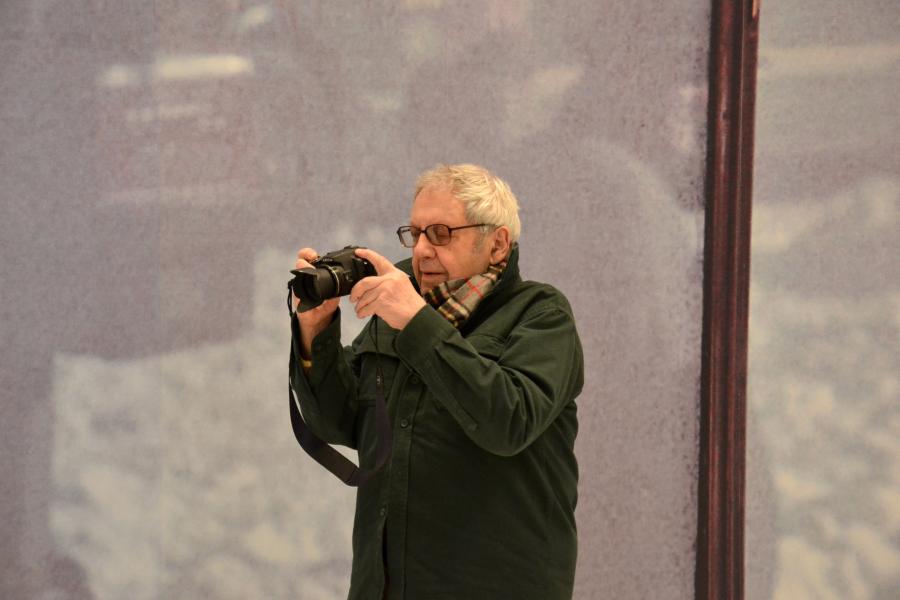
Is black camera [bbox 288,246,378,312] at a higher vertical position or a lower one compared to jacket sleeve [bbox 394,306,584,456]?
higher

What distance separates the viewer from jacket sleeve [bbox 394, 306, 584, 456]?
1.17 m

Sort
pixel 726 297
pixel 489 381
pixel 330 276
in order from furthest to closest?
pixel 726 297 < pixel 330 276 < pixel 489 381

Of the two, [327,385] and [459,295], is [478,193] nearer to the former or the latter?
[459,295]

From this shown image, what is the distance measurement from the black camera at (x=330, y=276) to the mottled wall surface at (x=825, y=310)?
131cm

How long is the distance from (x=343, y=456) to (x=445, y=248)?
1.07 feet

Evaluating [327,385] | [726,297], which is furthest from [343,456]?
[726,297]

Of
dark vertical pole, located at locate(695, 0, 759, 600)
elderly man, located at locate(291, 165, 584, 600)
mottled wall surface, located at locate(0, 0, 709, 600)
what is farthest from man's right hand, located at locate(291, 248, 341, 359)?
dark vertical pole, located at locate(695, 0, 759, 600)

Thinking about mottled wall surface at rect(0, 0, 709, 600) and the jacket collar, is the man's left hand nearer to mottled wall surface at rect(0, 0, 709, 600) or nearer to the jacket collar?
the jacket collar

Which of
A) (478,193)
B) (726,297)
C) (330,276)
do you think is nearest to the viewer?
(330,276)

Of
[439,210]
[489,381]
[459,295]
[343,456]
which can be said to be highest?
[439,210]

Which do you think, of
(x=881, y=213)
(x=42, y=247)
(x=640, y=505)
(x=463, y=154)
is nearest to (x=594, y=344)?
(x=640, y=505)

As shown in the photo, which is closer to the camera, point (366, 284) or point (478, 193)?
point (366, 284)

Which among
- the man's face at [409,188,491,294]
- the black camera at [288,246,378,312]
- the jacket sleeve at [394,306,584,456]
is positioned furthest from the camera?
the man's face at [409,188,491,294]

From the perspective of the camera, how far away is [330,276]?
1.28 m
